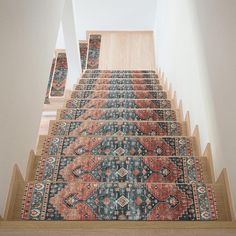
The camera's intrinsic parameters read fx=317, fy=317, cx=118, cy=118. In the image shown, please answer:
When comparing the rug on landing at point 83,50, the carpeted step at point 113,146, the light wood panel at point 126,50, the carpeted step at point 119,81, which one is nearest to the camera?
the carpeted step at point 113,146

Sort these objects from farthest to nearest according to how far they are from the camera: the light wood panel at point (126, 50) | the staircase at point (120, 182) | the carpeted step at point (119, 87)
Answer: the light wood panel at point (126, 50) → the carpeted step at point (119, 87) → the staircase at point (120, 182)

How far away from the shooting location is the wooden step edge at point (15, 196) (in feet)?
5.59

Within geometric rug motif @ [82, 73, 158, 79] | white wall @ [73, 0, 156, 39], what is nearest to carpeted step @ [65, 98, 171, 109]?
geometric rug motif @ [82, 73, 158, 79]

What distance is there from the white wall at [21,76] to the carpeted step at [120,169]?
9.5 inches

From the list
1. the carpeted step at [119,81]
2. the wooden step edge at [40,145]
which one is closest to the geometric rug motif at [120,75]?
the carpeted step at [119,81]

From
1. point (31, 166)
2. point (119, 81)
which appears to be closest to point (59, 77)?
point (119, 81)

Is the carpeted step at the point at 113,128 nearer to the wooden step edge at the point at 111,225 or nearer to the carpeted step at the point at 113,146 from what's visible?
the carpeted step at the point at 113,146

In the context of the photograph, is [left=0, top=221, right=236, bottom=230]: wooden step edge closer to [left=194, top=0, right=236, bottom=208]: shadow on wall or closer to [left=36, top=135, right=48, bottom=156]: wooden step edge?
[left=194, top=0, right=236, bottom=208]: shadow on wall

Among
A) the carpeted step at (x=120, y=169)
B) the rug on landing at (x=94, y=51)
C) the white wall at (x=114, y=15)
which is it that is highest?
the white wall at (x=114, y=15)

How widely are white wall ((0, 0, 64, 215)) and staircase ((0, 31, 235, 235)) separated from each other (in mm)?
131

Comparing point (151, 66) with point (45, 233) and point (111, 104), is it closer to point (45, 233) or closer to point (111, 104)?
point (111, 104)

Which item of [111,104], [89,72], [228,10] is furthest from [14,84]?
[89,72]

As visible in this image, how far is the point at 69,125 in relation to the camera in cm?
269

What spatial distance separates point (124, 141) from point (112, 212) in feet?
2.46
